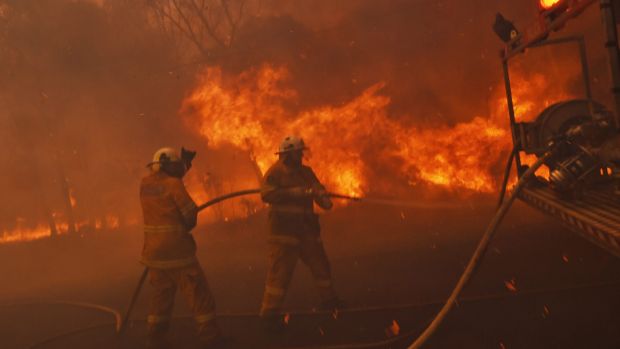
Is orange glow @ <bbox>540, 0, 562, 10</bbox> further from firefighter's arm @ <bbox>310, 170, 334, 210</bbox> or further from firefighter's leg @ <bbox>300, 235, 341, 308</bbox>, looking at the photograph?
firefighter's leg @ <bbox>300, 235, 341, 308</bbox>

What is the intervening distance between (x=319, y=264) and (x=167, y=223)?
6.41ft

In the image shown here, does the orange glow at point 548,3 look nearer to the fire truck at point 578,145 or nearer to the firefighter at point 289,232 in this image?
the fire truck at point 578,145

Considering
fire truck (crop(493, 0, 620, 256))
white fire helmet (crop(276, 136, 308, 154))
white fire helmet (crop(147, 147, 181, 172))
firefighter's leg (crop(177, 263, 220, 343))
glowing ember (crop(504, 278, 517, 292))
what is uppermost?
white fire helmet (crop(147, 147, 181, 172))

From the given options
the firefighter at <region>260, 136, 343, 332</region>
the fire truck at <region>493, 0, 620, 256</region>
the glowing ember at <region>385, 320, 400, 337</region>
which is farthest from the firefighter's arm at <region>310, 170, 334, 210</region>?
the fire truck at <region>493, 0, 620, 256</region>

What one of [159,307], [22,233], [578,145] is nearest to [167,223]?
[159,307]

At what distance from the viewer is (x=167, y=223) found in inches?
184

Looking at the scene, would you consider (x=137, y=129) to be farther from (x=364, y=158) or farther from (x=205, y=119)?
(x=364, y=158)

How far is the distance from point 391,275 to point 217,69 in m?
13.2

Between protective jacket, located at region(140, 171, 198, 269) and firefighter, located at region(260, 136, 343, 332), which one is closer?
protective jacket, located at region(140, 171, 198, 269)

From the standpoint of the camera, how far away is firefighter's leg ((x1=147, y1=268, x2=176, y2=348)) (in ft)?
15.0

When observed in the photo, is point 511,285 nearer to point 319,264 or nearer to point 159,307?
point 319,264

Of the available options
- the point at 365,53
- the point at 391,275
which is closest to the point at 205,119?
the point at 365,53

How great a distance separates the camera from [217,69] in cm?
1686

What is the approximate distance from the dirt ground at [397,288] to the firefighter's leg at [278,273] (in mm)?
338
